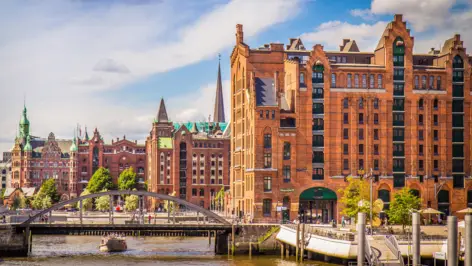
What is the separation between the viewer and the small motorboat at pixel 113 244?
110 metres

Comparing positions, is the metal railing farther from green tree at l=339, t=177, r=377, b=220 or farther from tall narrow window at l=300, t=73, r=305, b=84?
tall narrow window at l=300, t=73, r=305, b=84

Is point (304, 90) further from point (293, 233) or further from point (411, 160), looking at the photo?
point (293, 233)

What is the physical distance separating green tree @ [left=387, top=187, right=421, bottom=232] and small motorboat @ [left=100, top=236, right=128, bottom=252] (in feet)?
108

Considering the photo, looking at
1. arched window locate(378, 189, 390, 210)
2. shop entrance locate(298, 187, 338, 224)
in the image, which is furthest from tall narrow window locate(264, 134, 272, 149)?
arched window locate(378, 189, 390, 210)

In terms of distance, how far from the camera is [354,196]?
373 ft

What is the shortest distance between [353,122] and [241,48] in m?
20.4

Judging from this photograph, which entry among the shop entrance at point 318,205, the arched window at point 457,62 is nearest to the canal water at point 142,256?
the shop entrance at point 318,205

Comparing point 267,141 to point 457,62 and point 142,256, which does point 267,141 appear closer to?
point 142,256

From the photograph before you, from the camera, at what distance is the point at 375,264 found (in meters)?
78.1

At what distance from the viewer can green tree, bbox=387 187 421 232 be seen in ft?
361

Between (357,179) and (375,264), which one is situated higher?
(357,179)

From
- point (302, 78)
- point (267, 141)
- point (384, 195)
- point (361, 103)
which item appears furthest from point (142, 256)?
point (361, 103)

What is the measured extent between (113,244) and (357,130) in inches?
1441

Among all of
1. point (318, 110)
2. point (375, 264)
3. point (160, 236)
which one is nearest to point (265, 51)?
point (318, 110)
